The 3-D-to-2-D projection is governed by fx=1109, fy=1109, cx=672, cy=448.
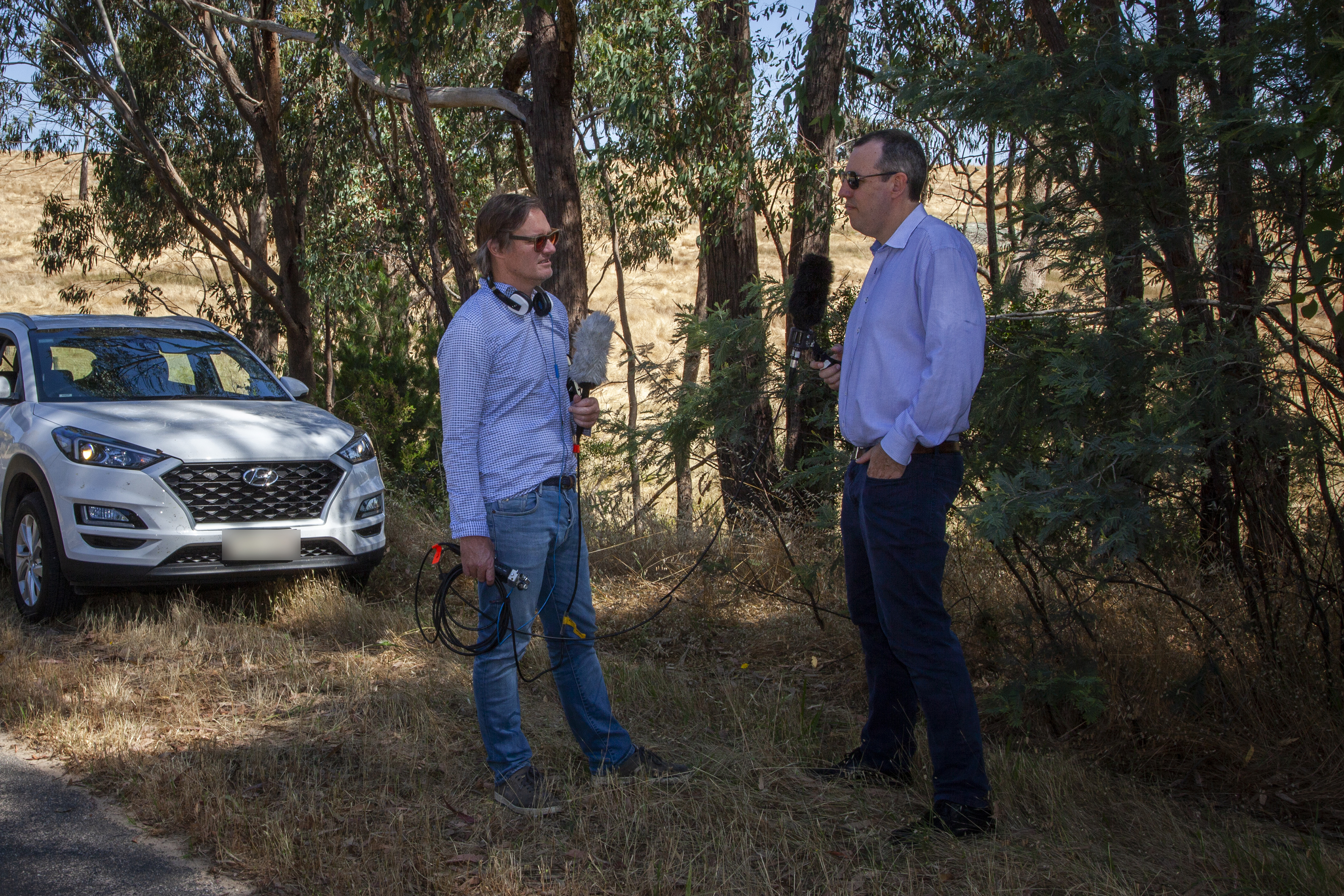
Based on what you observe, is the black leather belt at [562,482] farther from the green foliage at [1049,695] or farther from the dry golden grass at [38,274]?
the dry golden grass at [38,274]

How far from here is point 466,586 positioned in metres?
7.04

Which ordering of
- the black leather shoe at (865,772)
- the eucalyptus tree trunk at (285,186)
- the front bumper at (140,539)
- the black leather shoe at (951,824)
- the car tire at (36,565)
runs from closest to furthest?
the black leather shoe at (951,824) → the black leather shoe at (865,772) → the front bumper at (140,539) → the car tire at (36,565) → the eucalyptus tree trunk at (285,186)

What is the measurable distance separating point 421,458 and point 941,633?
14810 mm

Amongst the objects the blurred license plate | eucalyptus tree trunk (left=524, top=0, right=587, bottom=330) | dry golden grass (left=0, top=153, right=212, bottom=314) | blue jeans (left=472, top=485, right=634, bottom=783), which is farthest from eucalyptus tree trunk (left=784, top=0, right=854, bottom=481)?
dry golden grass (left=0, top=153, right=212, bottom=314)

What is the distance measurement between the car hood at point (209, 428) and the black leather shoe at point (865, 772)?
3878 millimetres

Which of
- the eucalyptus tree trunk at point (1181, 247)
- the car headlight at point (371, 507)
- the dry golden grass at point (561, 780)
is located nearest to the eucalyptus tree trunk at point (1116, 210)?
the eucalyptus tree trunk at point (1181, 247)

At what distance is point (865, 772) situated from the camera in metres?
3.83

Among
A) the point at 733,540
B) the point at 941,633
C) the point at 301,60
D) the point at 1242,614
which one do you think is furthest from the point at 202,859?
the point at 301,60

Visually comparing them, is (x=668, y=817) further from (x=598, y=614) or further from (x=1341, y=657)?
(x=598, y=614)

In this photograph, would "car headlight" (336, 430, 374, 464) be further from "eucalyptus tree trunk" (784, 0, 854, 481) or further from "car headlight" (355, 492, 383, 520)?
"eucalyptus tree trunk" (784, 0, 854, 481)

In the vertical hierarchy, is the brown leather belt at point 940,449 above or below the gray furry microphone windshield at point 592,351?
below

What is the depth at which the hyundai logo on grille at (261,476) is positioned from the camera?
624cm

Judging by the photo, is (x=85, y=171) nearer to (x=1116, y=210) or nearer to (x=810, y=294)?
(x=810, y=294)

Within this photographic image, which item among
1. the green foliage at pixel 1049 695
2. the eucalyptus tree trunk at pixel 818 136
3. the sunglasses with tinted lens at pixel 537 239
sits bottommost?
the green foliage at pixel 1049 695
